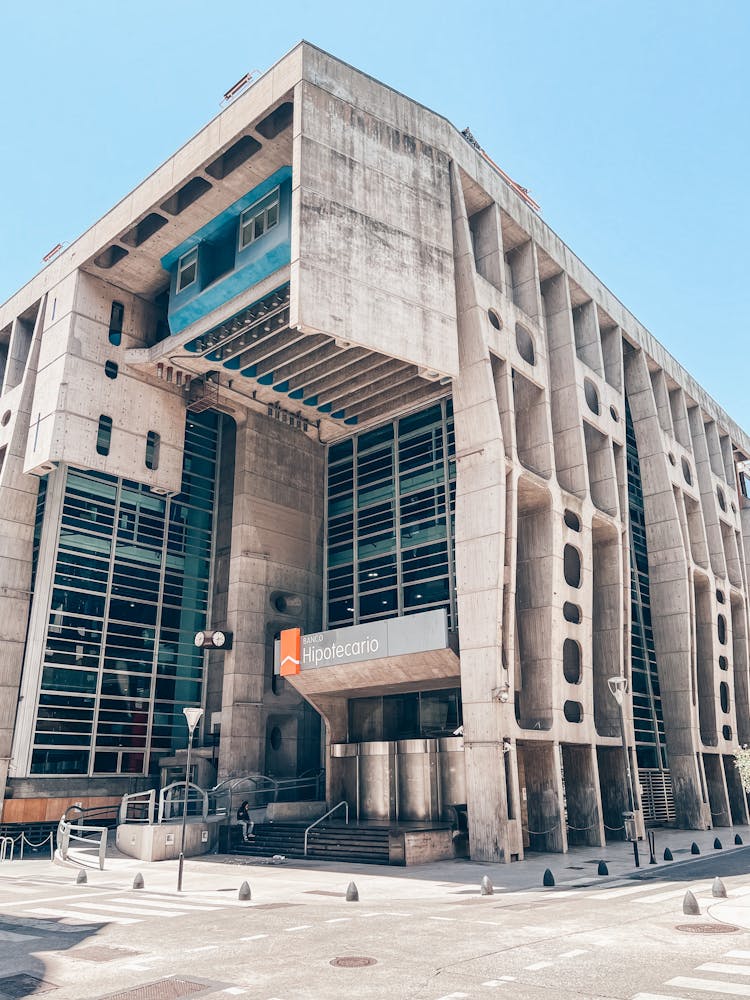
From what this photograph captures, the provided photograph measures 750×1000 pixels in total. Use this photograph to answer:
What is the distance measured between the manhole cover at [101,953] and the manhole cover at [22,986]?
1247 mm

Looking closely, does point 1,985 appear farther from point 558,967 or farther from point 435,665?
point 435,665

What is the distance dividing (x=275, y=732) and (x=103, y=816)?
9648 mm

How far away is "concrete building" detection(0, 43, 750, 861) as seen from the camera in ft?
106

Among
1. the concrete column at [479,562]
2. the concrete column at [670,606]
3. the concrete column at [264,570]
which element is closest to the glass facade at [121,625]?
the concrete column at [264,570]

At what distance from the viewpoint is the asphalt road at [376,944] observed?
10.4 meters

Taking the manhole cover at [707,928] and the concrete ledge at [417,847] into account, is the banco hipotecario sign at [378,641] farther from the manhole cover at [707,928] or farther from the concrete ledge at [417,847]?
the manhole cover at [707,928]

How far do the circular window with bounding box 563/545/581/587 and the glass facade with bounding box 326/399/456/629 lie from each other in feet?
18.3

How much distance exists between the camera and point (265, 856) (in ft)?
100

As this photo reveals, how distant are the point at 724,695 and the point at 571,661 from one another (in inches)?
796

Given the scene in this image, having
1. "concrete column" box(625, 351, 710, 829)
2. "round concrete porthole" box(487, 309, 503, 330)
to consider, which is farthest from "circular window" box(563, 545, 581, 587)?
"concrete column" box(625, 351, 710, 829)

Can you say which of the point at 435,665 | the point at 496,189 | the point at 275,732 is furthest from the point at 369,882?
the point at 496,189

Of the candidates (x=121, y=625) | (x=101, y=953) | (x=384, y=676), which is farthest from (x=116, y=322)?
(x=101, y=953)

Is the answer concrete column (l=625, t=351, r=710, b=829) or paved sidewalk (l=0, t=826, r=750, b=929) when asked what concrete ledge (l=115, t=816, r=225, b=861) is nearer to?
paved sidewalk (l=0, t=826, r=750, b=929)

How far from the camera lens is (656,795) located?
44562mm
